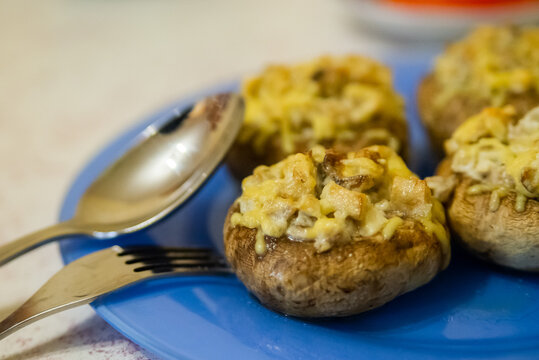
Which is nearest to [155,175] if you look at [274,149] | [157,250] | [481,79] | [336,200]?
[157,250]

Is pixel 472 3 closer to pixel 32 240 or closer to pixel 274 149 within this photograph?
pixel 274 149

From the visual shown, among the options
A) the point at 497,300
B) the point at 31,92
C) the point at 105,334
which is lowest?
the point at 497,300

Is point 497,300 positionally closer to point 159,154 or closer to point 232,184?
point 232,184

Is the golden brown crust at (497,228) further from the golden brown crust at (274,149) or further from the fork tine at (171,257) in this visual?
the fork tine at (171,257)

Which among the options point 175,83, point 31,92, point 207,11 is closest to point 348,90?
point 175,83

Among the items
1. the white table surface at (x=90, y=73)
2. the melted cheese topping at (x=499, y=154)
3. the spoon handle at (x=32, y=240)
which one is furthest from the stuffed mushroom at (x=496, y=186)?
the spoon handle at (x=32, y=240)

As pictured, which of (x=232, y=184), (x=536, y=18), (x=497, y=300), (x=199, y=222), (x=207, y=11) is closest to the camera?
(x=497, y=300)

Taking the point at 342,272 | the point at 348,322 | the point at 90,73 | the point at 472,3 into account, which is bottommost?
the point at 348,322

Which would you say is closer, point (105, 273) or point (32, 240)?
point (105, 273)
